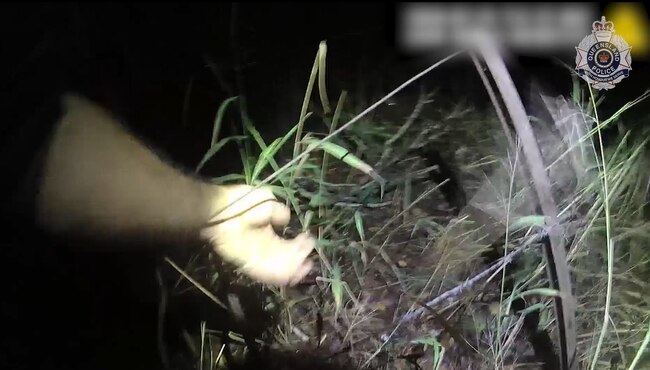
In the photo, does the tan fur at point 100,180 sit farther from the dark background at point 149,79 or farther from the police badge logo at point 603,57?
the police badge logo at point 603,57

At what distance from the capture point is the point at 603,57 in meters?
0.71

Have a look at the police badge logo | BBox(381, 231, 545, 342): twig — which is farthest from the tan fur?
the police badge logo

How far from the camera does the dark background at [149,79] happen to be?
675 mm

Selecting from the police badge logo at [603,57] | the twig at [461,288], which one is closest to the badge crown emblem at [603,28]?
the police badge logo at [603,57]

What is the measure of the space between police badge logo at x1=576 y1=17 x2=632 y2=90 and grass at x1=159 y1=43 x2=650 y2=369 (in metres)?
0.02

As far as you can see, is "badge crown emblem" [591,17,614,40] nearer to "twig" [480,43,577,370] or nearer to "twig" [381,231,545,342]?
"twig" [480,43,577,370]

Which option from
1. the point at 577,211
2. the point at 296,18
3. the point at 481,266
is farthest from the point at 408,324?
the point at 296,18

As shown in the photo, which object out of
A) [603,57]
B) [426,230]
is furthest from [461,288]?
[603,57]

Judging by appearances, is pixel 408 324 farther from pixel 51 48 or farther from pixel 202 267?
pixel 51 48

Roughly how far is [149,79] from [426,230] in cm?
29

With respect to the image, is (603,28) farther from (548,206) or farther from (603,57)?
(548,206)

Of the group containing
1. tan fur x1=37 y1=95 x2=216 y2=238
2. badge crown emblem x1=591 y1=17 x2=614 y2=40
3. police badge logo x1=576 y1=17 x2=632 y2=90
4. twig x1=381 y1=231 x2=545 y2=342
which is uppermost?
badge crown emblem x1=591 y1=17 x2=614 y2=40

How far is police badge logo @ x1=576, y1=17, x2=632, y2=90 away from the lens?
27.7 inches

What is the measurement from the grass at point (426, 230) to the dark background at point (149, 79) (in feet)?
0.06
